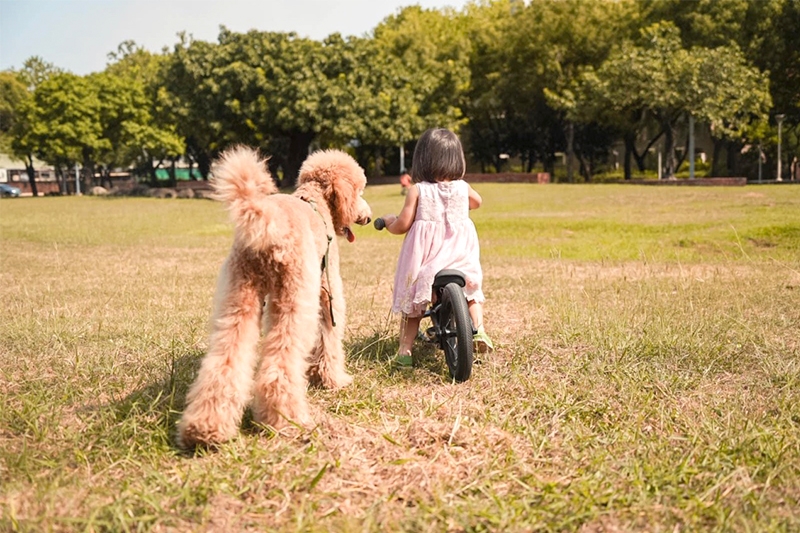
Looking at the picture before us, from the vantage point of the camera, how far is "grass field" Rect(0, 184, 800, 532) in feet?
8.76

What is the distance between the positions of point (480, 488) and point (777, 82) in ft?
136

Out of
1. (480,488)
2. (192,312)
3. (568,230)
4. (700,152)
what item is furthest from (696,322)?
(700,152)

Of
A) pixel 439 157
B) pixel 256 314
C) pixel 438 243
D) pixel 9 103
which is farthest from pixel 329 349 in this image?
pixel 9 103

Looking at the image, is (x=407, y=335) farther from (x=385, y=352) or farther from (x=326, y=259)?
(x=326, y=259)

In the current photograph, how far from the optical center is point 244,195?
3.37m

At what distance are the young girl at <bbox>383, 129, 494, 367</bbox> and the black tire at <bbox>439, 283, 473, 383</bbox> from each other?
9.1 inches

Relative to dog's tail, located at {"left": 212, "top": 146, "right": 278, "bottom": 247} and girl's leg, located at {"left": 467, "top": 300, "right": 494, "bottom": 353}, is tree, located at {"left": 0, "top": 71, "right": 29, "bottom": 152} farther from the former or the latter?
dog's tail, located at {"left": 212, "top": 146, "right": 278, "bottom": 247}

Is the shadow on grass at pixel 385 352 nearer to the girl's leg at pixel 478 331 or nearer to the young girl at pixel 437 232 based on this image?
the young girl at pixel 437 232

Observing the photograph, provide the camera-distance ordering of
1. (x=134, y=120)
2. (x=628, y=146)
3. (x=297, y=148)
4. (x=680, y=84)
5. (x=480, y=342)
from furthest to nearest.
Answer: (x=134, y=120) → (x=628, y=146) → (x=297, y=148) → (x=680, y=84) → (x=480, y=342)

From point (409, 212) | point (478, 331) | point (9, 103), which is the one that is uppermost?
point (9, 103)

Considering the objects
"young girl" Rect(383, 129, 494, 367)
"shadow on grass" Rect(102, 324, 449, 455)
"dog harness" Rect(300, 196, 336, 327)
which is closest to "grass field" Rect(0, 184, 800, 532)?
"shadow on grass" Rect(102, 324, 449, 455)

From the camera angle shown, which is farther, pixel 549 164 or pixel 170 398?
pixel 549 164

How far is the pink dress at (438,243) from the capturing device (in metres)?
4.66

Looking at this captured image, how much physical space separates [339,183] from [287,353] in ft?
3.91
